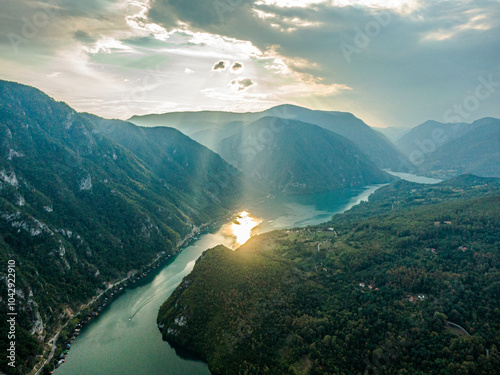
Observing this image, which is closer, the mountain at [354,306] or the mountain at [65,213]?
the mountain at [354,306]

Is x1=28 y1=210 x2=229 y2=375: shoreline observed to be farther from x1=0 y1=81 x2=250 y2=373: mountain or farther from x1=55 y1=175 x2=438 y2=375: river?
x1=55 y1=175 x2=438 y2=375: river

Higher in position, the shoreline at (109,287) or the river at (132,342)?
the shoreline at (109,287)

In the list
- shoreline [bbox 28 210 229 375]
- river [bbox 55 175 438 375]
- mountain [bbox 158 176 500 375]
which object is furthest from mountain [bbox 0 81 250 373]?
mountain [bbox 158 176 500 375]

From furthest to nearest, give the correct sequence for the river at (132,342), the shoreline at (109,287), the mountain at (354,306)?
1. the river at (132,342)
2. the shoreline at (109,287)
3. the mountain at (354,306)

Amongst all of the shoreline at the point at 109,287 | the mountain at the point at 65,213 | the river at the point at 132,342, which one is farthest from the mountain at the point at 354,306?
the mountain at the point at 65,213

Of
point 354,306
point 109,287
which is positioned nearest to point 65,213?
point 109,287

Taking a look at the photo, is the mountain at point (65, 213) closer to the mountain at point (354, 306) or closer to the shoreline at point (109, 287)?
the shoreline at point (109, 287)

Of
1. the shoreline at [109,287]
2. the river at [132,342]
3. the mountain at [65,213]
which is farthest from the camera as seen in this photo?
the mountain at [65,213]

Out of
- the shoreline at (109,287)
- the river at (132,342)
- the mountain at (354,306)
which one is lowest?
the river at (132,342)
